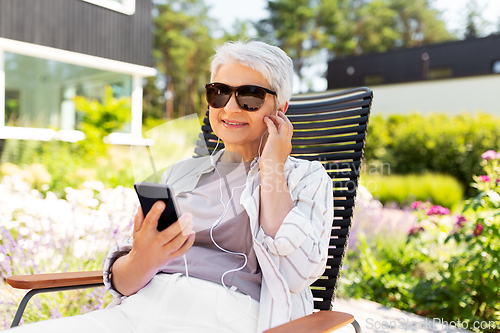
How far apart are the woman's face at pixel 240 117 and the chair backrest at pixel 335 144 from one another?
14 cm

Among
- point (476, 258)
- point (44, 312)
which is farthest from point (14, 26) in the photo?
point (476, 258)

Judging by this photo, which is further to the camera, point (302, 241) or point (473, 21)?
point (473, 21)

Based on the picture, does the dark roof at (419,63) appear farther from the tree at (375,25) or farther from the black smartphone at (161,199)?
the black smartphone at (161,199)

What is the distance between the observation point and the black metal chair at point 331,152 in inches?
64.6

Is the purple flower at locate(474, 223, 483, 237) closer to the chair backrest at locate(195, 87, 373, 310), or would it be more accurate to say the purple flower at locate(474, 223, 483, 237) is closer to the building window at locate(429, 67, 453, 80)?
the chair backrest at locate(195, 87, 373, 310)

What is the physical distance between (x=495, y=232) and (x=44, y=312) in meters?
2.84

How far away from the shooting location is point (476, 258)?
2711mm

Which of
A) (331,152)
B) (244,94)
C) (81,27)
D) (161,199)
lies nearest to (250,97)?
(244,94)

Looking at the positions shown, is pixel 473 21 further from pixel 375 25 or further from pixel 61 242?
pixel 61 242

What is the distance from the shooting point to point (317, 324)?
1.21 m

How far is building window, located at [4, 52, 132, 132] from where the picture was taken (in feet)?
26.2

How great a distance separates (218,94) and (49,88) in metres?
8.59

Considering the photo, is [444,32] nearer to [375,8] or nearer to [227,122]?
[375,8]

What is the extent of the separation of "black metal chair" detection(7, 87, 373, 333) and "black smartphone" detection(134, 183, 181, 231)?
452mm
